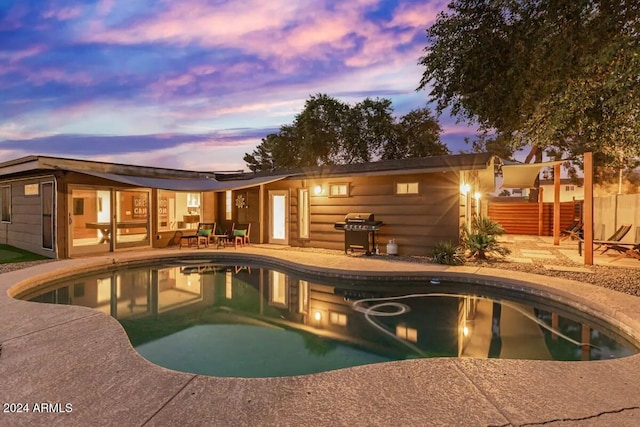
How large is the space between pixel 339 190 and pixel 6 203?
10.6 meters

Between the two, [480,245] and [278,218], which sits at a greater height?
[278,218]

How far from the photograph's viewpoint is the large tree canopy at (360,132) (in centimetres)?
2336

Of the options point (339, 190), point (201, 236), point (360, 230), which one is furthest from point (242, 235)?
point (360, 230)

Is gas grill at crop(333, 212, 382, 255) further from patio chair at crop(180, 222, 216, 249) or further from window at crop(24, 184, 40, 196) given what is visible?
window at crop(24, 184, 40, 196)

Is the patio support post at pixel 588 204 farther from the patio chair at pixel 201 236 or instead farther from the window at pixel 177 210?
the window at pixel 177 210

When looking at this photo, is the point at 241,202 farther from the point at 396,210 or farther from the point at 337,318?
the point at 337,318

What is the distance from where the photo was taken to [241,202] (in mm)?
12188

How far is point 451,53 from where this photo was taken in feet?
23.1

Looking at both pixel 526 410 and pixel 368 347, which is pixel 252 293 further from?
pixel 526 410

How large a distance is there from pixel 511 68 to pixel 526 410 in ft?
20.1

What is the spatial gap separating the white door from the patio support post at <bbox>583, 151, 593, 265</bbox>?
7924 mm

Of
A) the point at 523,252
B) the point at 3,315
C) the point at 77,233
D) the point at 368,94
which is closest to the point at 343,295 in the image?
the point at 3,315

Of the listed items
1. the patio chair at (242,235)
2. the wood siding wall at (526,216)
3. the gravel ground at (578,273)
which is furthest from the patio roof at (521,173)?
the patio chair at (242,235)

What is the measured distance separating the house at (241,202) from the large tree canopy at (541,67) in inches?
50.4
